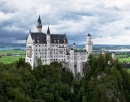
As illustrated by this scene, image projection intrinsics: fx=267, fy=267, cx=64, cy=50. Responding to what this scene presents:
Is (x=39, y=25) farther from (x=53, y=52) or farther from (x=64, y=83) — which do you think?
(x=64, y=83)

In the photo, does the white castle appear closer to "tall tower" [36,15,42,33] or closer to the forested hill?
"tall tower" [36,15,42,33]

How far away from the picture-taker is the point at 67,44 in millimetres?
103062

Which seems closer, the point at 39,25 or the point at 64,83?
the point at 64,83

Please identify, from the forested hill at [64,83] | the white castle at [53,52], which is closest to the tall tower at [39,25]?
the white castle at [53,52]

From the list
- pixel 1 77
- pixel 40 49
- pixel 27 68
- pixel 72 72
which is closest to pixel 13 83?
pixel 1 77

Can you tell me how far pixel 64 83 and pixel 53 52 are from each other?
483 inches

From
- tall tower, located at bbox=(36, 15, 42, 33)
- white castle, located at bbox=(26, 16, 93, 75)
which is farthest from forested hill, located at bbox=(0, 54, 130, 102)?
tall tower, located at bbox=(36, 15, 42, 33)

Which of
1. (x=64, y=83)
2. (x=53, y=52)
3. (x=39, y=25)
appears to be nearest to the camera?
(x=64, y=83)

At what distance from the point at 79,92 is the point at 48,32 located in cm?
2465

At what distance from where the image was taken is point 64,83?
97.1 m

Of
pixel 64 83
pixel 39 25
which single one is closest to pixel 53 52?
pixel 64 83

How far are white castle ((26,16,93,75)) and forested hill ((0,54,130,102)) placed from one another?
269 cm

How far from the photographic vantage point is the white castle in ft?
317

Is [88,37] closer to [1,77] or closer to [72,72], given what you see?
[72,72]
